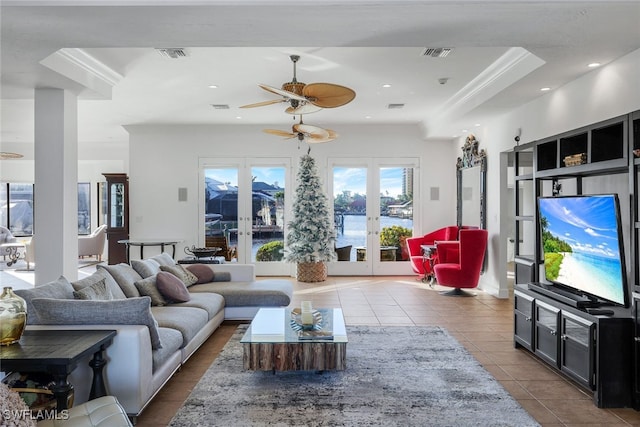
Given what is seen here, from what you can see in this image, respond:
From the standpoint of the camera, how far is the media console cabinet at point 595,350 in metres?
3.24

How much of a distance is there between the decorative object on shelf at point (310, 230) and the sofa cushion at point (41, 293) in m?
5.39

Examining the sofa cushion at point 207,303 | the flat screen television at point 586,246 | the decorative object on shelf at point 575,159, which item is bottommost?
the sofa cushion at point 207,303

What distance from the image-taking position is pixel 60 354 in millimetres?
2541

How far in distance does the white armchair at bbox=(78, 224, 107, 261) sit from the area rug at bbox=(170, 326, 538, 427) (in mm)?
8754

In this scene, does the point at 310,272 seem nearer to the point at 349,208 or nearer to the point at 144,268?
the point at 349,208

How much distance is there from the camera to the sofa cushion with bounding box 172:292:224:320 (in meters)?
4.68

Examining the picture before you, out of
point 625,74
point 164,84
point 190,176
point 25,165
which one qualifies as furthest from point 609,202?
point 25,165

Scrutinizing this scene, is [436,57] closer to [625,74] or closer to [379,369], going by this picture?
[625,74]

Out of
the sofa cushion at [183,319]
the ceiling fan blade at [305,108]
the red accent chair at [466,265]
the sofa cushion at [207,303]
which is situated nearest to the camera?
the sofa cushion at [183,319]

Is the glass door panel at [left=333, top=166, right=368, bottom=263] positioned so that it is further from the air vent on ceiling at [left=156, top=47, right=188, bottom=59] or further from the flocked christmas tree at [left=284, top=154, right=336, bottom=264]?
the air vent on ceiling at [left=156, top=47, right=188, bottom=59]

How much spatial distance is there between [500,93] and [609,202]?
8.16 ft

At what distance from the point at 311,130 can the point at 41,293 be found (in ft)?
11.9

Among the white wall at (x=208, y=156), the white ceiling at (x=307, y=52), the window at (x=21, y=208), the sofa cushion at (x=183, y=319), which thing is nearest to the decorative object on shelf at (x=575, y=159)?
the white ceiling at (x=307, y=52)

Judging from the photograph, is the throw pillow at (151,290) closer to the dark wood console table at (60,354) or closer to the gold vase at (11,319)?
the dark wood console table at (60,354)
